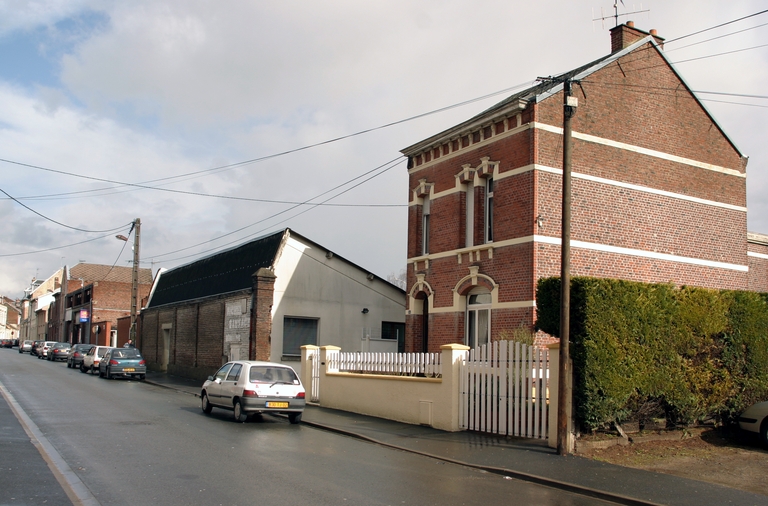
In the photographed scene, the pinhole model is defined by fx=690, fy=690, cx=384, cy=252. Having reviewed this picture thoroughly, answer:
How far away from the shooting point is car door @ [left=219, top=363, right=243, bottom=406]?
16734mm

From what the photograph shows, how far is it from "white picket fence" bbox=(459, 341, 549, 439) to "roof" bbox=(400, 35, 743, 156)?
7738mm

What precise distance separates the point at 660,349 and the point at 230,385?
9.90 meters

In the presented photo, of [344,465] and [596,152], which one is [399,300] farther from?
[344,465]

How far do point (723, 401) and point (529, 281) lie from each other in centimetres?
564

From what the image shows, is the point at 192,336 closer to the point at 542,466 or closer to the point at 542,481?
the point at 542,466

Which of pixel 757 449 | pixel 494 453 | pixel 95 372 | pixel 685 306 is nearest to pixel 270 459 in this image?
pixel 494 453

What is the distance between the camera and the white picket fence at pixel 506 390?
13016 mm

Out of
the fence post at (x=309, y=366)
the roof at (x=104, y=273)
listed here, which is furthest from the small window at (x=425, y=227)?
the roof at (x=104, y=273)

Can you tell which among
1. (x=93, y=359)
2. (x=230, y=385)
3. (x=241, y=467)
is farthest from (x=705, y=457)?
(x=93, y=359)

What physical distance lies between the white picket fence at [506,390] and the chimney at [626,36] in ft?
40.6

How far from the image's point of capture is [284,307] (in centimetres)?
2741

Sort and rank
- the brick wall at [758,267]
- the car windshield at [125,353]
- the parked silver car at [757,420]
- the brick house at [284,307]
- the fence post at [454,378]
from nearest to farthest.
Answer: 1. the parked silver car at [757,420]
2. the fence post at [454,378]
3. the brick wall at [758,267]
4. the brick house at [284,307]
5. the car windshield at [125,353]

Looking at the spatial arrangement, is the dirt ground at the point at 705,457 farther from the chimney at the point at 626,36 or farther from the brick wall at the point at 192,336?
the brick wall at the point at 192,336

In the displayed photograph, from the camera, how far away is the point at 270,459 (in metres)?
11.2
